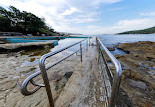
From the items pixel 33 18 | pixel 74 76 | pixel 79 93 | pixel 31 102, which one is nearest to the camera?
pixel 79 93

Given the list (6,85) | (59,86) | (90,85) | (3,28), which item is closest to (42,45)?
(6,85)

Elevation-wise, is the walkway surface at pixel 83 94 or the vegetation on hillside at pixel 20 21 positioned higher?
the vegetation on hillside at pixel 20 21

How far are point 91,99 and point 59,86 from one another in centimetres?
108

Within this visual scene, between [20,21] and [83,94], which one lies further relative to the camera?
[20,21]

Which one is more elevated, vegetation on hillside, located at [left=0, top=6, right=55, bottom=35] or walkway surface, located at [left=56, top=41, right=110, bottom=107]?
vegetation on hillside, located at [left=0, top=6, right=55, bottom=35]

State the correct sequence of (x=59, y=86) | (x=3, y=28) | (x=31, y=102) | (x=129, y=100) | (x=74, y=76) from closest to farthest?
(x=31, y=102), (x=129, y=100), (x=74, y=76), (x=59, y=86), (x=3, y=28)

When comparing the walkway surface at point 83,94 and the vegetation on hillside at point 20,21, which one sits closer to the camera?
the walkway surface at point 83,94

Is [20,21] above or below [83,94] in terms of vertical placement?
above

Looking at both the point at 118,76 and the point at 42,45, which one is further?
the point at 42,45

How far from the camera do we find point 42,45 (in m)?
8.07

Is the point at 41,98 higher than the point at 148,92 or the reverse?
higher

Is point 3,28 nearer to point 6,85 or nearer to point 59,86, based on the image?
point 6,85

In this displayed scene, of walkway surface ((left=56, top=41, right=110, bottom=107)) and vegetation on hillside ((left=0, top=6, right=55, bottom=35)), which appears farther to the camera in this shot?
vegetation on hillside ((left=0, top=6, right=55, bottom=35))

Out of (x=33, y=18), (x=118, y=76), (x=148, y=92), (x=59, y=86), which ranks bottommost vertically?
(x=148, y=92)
